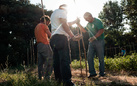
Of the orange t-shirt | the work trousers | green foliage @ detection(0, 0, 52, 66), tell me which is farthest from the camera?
green foliage @ detection(0, 0, 52, 66)

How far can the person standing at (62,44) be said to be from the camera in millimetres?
2207

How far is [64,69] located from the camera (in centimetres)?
220

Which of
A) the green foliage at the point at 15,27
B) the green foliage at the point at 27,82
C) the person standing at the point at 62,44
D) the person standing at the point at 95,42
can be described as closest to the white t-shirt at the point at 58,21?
the person standing at the point at 62,44

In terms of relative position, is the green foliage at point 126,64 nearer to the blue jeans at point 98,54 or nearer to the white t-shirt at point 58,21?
the blue jeans at point 98,54

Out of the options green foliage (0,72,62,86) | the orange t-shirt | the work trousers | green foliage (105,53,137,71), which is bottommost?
green foliage (105,53,137,71)

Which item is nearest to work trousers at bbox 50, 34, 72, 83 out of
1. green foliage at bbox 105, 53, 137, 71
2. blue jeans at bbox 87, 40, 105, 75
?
blue jeans at bbox 87, 40, 105, 75

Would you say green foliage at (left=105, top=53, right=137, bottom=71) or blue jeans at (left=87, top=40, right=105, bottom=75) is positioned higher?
blue jeans at (left=87, top=40, right=105, bottom=75)

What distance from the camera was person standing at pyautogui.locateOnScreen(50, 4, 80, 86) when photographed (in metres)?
2.21

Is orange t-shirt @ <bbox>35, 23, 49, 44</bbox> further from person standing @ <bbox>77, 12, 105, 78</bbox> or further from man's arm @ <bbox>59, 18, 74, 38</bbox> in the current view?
man's arm @ <bbox>59, 18, 74, 38</bbox>

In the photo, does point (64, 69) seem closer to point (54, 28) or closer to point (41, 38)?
point (54, 28)

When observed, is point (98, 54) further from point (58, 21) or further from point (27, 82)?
point (27, 82)

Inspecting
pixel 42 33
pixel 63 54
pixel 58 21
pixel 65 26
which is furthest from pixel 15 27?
pixel 63 54

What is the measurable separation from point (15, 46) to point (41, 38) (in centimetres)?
988

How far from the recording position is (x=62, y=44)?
7.35 ft
